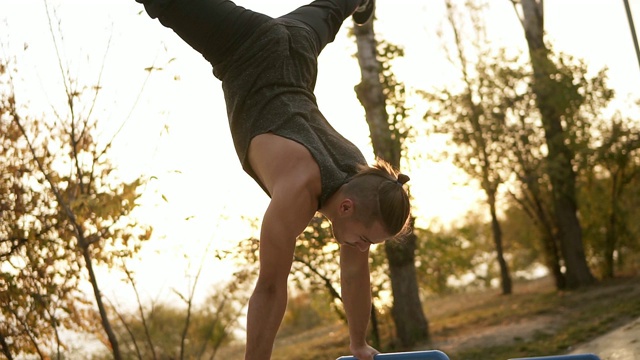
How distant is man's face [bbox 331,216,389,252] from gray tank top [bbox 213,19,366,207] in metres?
0.09

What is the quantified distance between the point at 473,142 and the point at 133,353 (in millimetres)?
6729

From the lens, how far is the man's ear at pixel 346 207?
2604mm

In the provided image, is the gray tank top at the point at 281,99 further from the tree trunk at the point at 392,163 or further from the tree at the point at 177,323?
the tree trunk at the point at 392,163

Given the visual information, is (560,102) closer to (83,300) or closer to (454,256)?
(454,256)

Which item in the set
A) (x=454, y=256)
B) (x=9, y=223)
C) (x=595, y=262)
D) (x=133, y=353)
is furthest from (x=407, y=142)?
(x=595, y=262)

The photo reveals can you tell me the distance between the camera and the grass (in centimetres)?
766

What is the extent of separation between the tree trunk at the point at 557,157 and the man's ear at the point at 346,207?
32.2ft

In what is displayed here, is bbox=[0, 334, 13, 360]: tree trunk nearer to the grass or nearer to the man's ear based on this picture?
the grass

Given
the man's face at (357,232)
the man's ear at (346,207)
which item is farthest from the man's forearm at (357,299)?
the man's ear at (346,207)

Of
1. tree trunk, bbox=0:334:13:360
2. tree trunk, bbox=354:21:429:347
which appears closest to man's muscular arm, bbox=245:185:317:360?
tree trunk, bbox=0:334:13:360

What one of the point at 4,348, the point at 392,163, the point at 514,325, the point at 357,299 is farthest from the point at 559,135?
the point at 357,299

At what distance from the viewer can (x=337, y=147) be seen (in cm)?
275

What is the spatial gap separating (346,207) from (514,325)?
7231 mm

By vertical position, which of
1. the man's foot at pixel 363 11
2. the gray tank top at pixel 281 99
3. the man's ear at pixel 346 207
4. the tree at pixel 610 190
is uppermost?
the tree at pixel 610 190
